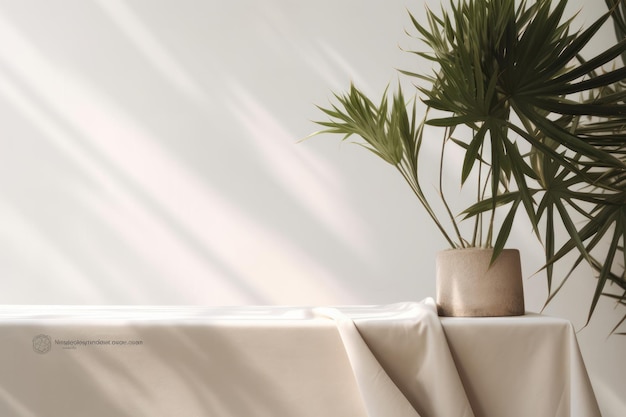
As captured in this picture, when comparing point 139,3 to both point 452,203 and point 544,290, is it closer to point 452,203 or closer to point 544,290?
point 452,203

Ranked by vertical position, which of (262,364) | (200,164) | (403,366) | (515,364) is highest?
(200,164)

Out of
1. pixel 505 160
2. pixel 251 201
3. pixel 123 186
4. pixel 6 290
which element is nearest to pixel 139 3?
pixel 123 186

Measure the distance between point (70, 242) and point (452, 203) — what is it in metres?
1.52

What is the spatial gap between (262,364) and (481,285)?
51 centimetres

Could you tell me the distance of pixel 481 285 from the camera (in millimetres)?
1413

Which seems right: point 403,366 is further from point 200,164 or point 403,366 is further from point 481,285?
point 200,164

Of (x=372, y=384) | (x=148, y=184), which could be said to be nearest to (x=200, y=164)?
(x=148, y=184)

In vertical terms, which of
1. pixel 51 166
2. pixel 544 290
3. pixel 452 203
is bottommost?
pixel 544 290

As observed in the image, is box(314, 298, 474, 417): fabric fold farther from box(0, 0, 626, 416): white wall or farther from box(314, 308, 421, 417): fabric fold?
box(0, 0, 626, 416): white wall

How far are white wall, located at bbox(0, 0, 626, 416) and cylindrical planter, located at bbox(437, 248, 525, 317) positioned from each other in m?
1.00

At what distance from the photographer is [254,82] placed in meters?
2.56

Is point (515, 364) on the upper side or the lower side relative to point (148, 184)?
lower

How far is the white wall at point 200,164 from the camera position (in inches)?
98.0

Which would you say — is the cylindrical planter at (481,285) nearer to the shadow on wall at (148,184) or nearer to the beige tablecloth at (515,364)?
the beige tablecloth at (515,364)
